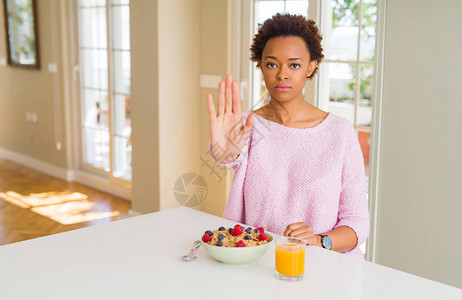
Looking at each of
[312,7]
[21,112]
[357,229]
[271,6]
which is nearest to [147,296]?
[357,229]

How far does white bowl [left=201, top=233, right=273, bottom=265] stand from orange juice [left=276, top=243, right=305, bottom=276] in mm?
73

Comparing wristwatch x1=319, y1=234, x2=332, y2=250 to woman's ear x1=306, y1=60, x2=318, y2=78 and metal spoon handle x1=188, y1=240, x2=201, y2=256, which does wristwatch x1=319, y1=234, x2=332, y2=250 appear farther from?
woman's ear x1=306, y1=60, x2=318, y2=78

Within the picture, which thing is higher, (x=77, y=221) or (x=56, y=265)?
(x=56, y=265)

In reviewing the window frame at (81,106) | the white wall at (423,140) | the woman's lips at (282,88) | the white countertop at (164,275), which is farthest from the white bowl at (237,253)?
the window frame at (81,106)

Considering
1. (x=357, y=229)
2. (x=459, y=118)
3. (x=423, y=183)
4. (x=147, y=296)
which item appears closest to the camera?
(x=147, y=296)

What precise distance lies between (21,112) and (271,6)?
395 cm

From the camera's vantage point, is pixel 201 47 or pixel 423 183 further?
pixel 201 47

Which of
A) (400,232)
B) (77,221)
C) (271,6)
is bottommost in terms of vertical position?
(77,221)

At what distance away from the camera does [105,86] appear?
5477 mm

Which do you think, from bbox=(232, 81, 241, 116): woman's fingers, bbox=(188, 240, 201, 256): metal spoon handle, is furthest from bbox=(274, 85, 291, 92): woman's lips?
bbox=(188, 240, 201, 256): metal spoon handle

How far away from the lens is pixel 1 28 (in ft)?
22.3

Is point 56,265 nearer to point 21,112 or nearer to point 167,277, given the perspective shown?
point 167,277

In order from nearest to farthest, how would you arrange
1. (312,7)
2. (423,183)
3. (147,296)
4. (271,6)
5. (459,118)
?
1. (147,296)
2. (459,118)
3. (423,183)
4. (312,7)
5. (271,6)
